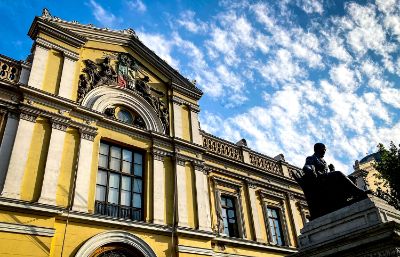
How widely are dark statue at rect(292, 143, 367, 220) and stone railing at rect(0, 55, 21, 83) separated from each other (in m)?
9.26

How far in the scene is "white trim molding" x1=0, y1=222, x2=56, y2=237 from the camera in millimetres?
8648

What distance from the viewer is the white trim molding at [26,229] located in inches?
340

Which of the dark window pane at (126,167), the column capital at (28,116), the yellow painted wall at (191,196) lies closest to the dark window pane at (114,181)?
the dark window pane at (126,167)

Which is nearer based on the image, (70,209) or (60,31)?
(70,209)

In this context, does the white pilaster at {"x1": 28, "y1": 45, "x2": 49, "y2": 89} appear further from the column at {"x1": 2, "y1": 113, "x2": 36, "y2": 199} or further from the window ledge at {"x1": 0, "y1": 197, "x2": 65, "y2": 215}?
the window ledge at {"x1": 0, "y1": 197, "x2": 65, "y2": 215}

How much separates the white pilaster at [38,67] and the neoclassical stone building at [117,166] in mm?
37

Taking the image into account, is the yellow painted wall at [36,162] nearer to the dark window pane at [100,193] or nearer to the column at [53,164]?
the column at [53,164]

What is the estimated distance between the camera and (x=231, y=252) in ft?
43.1

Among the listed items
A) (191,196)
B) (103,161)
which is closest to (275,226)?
(191,196)

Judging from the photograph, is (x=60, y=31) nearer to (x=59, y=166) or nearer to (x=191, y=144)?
(x=59, y=166)

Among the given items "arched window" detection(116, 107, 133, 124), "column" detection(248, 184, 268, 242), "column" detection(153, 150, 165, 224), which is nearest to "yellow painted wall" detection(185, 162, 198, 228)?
"column" detection(153, 150, 165, 224)

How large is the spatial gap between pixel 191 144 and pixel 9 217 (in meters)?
7.10

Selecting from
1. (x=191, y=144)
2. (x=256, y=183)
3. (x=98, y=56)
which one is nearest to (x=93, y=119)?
(x=98, y=56)

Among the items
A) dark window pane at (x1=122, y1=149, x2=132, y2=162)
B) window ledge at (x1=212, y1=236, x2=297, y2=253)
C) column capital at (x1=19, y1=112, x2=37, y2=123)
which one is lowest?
window ledge at (x1=212, y1=236, x2=297, y2=253)
